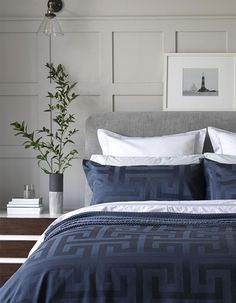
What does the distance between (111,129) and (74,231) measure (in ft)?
6.27

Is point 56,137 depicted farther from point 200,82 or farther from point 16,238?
point 200,82

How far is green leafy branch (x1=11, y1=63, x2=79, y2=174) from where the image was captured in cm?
471

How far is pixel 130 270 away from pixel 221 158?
1.93 meters

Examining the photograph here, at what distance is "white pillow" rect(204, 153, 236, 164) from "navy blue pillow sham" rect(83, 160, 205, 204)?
14cm

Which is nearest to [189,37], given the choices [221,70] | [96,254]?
[221,70]

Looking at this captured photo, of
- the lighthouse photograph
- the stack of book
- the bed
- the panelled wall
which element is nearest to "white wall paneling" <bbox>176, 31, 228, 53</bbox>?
the panelled wall

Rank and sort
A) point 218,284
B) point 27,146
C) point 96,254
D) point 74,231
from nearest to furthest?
point 218,284 → point 96,254 → point 74,231 → point 27,146

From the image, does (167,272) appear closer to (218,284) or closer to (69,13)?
(218,284)

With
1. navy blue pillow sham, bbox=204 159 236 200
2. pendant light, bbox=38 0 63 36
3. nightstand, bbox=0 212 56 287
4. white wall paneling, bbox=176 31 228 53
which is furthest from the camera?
white wall paneling, bbox=176 31 228 53

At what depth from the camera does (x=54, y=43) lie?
4.90 m

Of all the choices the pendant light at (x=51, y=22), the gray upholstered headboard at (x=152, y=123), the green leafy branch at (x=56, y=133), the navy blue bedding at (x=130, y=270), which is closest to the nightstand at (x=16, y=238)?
the green leafy branch at (x=56, y=133)

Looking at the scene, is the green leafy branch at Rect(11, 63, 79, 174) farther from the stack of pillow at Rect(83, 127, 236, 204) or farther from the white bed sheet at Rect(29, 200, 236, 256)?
the white bed sheet at Rect(29, 200, 236, 256)

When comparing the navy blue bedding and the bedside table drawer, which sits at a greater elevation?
the navy blue bedding

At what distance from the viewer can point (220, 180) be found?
400cm
